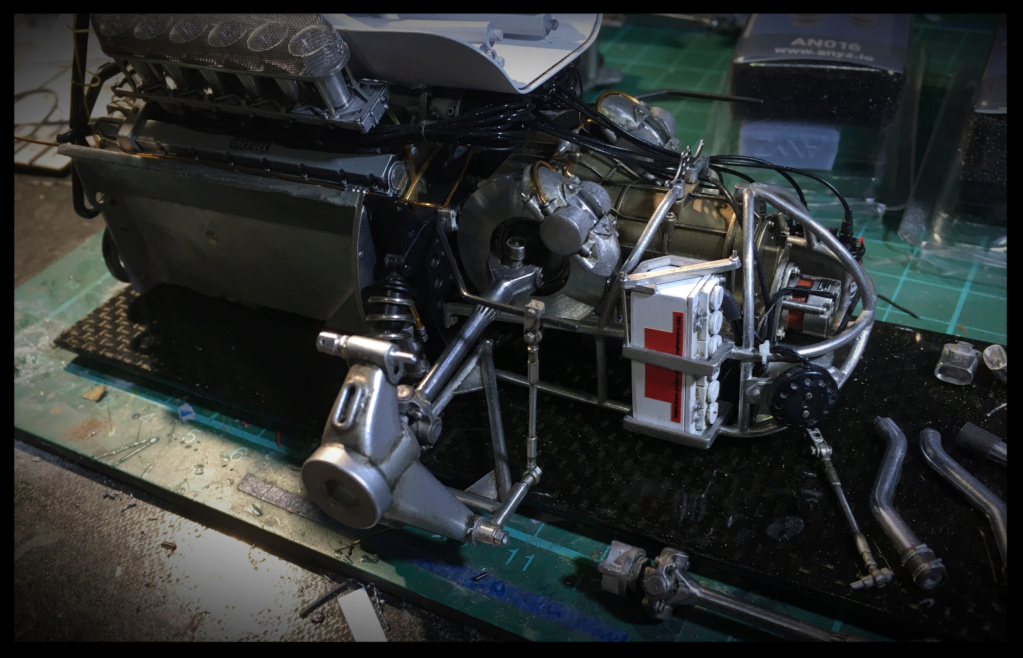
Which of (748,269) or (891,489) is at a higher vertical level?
(748,269)

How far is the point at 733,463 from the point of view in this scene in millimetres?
3252

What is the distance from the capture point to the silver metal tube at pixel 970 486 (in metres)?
2.79

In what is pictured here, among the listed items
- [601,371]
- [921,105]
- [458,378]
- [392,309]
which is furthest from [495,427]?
[921,105]

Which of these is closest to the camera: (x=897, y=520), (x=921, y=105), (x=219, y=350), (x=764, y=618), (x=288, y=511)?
(x=764, y=618)

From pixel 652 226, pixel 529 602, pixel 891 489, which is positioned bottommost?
A: pixel 529 602

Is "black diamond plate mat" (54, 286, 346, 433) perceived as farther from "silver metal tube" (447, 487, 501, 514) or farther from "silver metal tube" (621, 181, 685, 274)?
"silver metal tube" (621, 181, 685, 274)

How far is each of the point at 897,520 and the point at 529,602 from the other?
1.31 metres

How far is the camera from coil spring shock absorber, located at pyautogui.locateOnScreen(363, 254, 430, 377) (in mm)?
3215

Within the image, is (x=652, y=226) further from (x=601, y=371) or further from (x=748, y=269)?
(x=601, y=371)

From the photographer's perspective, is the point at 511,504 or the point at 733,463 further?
the point at 733,463

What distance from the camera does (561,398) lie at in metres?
3.62

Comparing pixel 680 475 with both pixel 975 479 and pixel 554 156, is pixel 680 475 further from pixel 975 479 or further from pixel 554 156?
pixel 554 156

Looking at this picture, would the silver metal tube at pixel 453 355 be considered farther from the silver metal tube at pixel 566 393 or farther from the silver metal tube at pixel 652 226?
the silver metal tube at pixel 652 226

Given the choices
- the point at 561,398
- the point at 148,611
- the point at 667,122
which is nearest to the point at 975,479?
the point at 561,398
